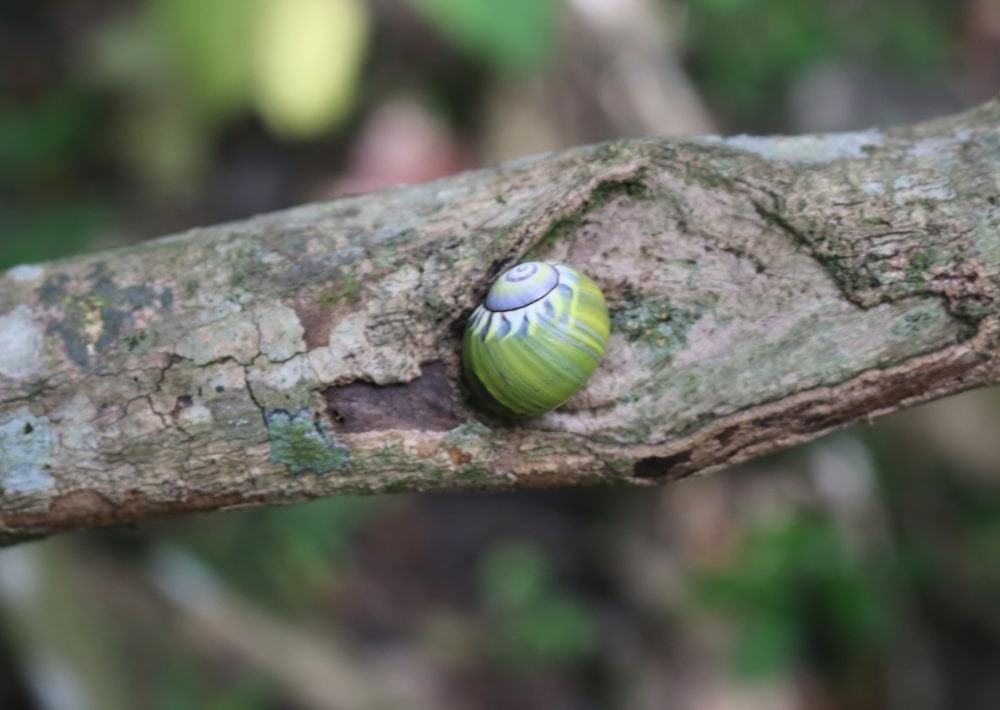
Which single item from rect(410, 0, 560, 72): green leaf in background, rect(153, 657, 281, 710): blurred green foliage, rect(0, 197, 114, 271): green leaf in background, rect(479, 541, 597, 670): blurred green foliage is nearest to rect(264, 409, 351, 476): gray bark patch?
rect(153, 657, 281, 710): blurred green foliage

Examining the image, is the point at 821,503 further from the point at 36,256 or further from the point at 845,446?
the point at 36,256

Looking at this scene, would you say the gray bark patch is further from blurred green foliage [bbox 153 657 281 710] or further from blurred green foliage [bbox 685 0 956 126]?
blurred green foliage [bbox 685 0 956 126]

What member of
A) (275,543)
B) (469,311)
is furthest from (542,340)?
(275,543)

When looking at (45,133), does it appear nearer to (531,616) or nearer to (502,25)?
(502,25)

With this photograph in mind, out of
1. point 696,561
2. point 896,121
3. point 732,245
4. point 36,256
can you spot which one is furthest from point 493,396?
point 896,121

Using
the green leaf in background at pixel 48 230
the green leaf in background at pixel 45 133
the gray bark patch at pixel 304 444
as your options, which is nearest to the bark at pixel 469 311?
the gray bark patch at pixel 304 444

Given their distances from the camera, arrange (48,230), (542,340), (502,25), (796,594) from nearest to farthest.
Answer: (542,340) → (502,25) → (796,594) → (48,230)

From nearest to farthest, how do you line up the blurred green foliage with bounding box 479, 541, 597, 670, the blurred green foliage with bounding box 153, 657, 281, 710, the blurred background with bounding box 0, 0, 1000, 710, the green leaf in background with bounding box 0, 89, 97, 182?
the blurred green foliage with bounding box 153, 657, 281, 710, the blurred background with bounding box 0, 0, 1000, 710, the blurred green foliage with bounding box 479, 541, 597, 670, the green leaf in background with bounding box 0, 89, 97, 182
